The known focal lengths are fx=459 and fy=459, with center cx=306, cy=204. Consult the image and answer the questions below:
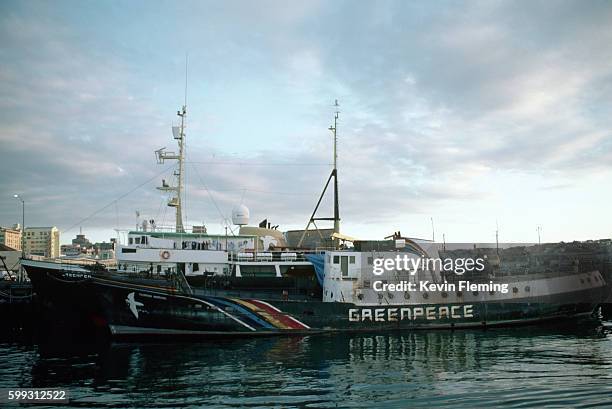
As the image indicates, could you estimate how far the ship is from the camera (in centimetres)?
2425

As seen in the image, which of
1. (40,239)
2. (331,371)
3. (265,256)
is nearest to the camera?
(331,371)

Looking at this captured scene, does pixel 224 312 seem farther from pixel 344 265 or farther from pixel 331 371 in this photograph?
pixel 331 371

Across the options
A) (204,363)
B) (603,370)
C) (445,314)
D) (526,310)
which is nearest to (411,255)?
(445,314)

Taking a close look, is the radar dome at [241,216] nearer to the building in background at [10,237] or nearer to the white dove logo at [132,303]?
the white dove logo at [132,303]

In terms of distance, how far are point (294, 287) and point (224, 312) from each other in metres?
5.46

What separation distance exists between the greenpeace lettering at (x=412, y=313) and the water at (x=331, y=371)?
1242 mm

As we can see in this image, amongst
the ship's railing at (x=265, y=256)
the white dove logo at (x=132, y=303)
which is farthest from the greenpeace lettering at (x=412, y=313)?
the white dove logo at (x=132, y=303)

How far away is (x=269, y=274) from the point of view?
28.3m

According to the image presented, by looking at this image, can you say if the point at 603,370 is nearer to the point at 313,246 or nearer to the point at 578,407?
the point at 578,407

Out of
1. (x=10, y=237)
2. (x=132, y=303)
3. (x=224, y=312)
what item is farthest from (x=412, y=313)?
(x=10, y=237)

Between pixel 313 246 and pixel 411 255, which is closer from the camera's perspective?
pixel 411 255

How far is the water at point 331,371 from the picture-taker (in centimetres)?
1349

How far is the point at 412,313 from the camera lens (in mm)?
26938

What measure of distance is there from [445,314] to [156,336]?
54.2 ft
